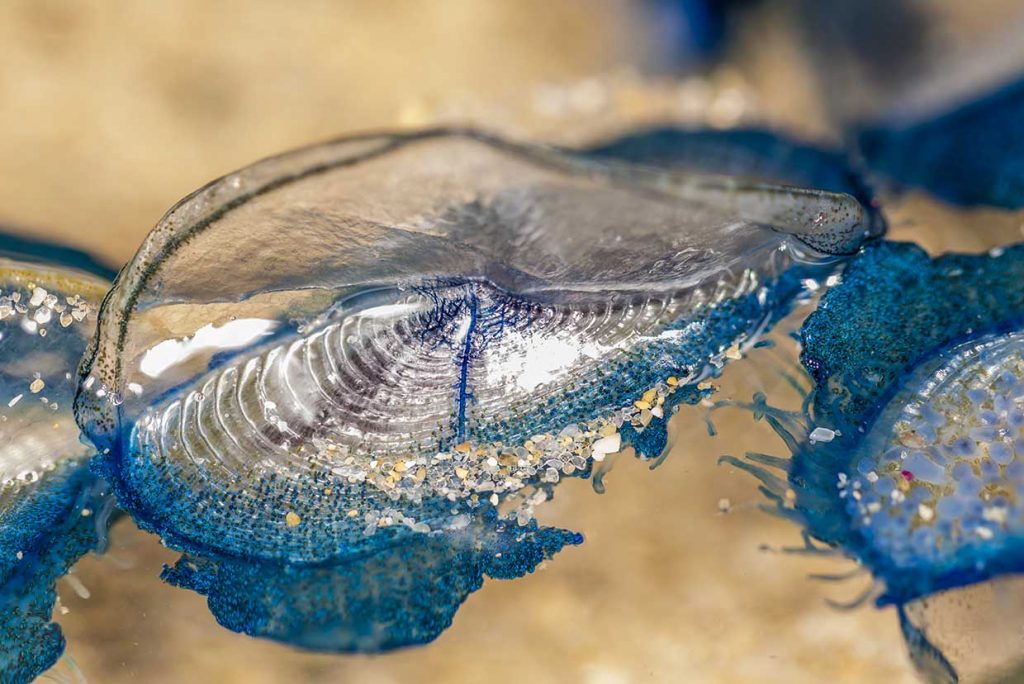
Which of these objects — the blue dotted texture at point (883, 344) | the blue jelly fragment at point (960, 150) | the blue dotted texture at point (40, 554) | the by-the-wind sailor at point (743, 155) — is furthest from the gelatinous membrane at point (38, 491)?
the blue jelly fragment at point (960, 150)

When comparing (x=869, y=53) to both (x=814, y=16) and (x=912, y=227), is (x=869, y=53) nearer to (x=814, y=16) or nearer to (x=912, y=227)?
(x=814, y=16)

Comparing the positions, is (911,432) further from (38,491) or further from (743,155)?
(38,491)

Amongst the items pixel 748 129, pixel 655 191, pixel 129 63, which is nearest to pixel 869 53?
pixel 748 129

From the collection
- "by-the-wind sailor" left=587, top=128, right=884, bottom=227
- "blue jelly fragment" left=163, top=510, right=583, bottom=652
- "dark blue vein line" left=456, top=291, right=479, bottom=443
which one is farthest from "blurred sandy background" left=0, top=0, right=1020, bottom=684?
"dark blue vein line" left=456, top=291, right=479, bottom=443

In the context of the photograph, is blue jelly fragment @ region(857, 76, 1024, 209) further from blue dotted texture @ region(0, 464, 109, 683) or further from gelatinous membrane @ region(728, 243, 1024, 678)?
blue dotted texture @ region(0, 464, 109, 683)

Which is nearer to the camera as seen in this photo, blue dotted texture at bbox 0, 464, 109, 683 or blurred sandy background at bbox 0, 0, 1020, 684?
blue dotted texture at bbox 0, 464, 109, 683
